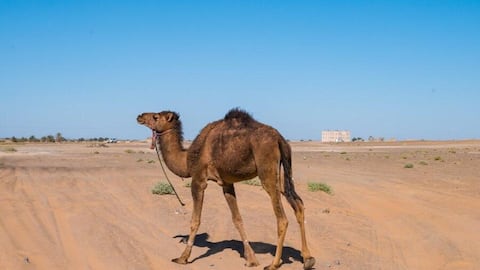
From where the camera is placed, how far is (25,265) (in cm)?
847

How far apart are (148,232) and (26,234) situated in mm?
2451

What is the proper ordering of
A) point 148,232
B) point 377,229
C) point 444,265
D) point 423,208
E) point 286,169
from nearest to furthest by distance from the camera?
point 286,169, point 444,265, point 148,232, point 377,229, point 423,208

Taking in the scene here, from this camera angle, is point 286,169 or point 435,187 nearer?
point 286,169

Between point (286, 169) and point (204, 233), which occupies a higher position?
point (286, 169)

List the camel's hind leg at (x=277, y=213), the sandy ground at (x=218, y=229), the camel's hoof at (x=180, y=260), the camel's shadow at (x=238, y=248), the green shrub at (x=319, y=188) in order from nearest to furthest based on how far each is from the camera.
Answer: the camel's hind leg at (x=277, y=213) < the camel's hoof at (x=180, y=260) < the sandy ground at (x=218, y=229) < the camel's shadow at (x=238, y=248) < the green shrub at (x=319, y=188)

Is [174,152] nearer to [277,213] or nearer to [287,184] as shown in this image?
[287,184]

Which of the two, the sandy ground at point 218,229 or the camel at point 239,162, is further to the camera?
the sandy ground at point 218,229

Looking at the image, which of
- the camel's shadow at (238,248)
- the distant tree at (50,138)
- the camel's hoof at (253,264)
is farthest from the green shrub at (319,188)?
the distant tree at (50,138)

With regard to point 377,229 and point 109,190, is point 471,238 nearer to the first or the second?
point 377,229

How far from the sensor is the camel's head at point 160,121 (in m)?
10.2

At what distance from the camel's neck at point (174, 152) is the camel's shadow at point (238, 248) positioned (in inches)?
64.3

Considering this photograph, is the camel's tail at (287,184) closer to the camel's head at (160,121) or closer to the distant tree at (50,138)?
the camel's head at (160,121)

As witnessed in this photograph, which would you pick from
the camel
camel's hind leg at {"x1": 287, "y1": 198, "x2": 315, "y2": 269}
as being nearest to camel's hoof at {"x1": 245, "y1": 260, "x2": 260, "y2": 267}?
the camel

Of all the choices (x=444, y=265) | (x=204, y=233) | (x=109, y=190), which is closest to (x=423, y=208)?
(x=444, y=265)
